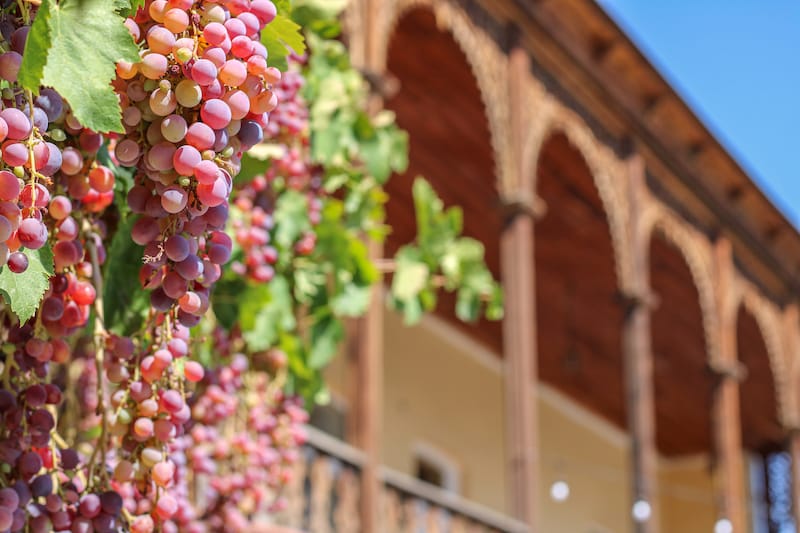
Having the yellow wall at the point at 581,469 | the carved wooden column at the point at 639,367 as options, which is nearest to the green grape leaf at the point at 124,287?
the carved wooden column at the point at 639,367

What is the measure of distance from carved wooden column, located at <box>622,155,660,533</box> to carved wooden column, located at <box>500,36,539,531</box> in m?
1.70

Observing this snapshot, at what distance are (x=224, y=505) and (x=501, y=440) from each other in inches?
538

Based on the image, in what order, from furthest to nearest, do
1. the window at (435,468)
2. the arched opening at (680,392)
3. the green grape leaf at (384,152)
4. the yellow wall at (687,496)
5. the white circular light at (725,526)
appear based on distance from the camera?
the yellow wall at (687,496), the window at (435,468), the arched opening at (680,392), the white circular light at (725,526), the green grape leaf at (384,152)

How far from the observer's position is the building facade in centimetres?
920

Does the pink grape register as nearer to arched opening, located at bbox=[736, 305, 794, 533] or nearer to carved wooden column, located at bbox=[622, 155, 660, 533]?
carved wooden column, located at bbox=[622, 155, 660, 533]

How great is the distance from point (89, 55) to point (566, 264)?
1344cm

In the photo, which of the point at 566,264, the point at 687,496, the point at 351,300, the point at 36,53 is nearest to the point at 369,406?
the point at 351,300

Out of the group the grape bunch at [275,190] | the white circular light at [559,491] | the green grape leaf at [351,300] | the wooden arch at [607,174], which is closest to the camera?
the grape bunch at [275,190]

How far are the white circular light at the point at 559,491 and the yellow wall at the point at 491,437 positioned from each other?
0.28ft

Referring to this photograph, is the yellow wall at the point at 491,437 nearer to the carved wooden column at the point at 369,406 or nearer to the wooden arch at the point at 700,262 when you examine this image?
the wooden arch at the point at 700,262

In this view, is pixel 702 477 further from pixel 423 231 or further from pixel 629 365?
pixel 423 231

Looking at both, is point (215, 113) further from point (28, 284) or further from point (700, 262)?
point (700, 262)

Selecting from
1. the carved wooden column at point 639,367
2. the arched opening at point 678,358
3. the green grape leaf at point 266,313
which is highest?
the arched opening at point 678,358

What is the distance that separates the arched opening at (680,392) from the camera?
15328mm
